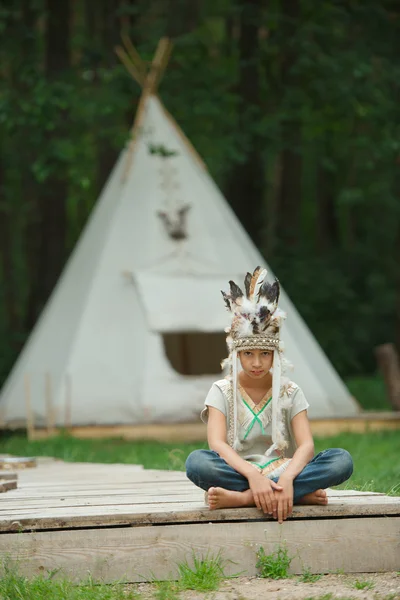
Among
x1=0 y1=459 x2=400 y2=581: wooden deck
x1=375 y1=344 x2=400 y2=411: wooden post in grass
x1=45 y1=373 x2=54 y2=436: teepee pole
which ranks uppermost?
x1=375 y1=344 x2=400 y2=411: wooden post in grass

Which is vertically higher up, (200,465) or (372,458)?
(372,458)

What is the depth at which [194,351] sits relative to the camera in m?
14.8

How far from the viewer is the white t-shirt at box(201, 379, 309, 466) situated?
16.3ft

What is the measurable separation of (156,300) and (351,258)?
10117 millimetres

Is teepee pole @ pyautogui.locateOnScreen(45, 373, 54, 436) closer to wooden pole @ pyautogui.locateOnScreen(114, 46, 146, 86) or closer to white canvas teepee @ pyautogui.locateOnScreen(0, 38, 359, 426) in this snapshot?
white canvas teepee @ pyautogui.locateOnScreen(0, 38, 359, 426)

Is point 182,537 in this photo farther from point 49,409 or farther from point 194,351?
point 194,351

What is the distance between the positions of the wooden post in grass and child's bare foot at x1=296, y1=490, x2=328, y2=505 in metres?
8.76

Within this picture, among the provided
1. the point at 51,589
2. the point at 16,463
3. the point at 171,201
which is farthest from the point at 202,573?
the point at 171,201

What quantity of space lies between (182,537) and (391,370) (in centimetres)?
937

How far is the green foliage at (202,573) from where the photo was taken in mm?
4375

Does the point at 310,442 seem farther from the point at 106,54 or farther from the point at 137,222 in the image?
the point at 106,54

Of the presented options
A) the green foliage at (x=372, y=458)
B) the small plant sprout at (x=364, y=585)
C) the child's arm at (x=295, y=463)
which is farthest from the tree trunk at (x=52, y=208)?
the small plant sprout at (x=364, y=585)

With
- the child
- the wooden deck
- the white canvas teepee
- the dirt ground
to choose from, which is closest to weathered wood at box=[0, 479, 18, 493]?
the wooden deck

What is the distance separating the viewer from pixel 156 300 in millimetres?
12406
